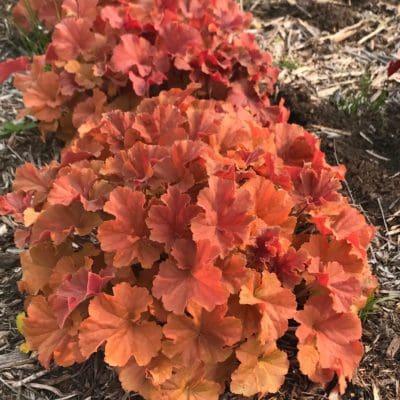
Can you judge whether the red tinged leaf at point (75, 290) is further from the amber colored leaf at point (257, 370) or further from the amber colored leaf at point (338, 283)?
the amber colored leaf at point (338, 283)

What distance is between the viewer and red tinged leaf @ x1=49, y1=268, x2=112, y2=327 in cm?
Answer: 186

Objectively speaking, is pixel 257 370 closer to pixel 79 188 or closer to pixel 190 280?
pixel 190 280

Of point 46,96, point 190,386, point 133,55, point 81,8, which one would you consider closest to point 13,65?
point 46,96

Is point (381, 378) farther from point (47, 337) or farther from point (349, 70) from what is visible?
point (349, 70)

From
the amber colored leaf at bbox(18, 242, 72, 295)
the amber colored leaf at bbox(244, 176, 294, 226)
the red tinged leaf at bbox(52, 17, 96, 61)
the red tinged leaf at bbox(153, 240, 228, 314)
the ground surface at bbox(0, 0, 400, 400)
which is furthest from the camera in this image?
the red tinged leaf at bbox(52, 17, 96, 61)

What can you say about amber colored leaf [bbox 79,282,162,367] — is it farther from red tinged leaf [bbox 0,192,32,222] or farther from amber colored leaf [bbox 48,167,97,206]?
red tinged leaf [bbox 0,192,32,222]

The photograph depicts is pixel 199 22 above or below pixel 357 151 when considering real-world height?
above

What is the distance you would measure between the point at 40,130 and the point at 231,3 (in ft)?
3.71

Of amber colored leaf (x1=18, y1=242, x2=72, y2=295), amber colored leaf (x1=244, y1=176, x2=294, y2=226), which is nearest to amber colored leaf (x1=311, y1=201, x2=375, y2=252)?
amber colored leaf (x1=244, y1=176, x2=294, y2=226)

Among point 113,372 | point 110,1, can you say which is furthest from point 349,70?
point 113,372

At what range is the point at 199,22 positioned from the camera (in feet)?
9.55

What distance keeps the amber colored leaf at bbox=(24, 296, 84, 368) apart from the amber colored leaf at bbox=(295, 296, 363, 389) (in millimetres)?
722

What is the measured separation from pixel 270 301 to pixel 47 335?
736mm

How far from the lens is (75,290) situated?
6.25ft
